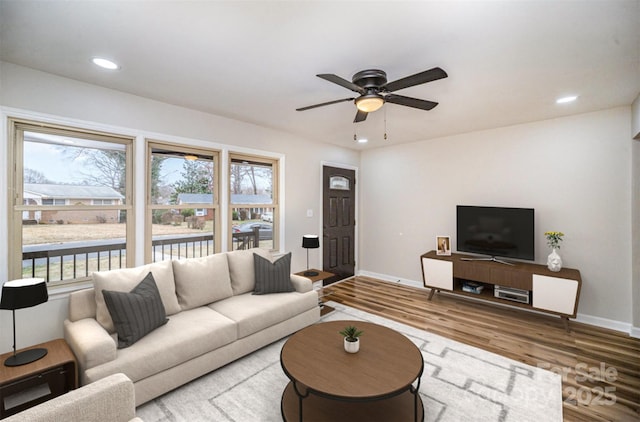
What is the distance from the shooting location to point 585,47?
6.56 feet

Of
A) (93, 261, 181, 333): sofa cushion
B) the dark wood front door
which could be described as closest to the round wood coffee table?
(93, 261, 181, 333): sofa cushion

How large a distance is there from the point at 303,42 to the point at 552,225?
12.9 ft

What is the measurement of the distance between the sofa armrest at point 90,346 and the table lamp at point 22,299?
0.20m

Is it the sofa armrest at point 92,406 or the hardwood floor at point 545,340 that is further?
the hardwood floor at point 545,340

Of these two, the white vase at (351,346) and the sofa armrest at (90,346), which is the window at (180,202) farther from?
the white vase at (351,346)

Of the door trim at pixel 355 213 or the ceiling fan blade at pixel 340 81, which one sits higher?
the ceiling fan blade at pixel 340 81

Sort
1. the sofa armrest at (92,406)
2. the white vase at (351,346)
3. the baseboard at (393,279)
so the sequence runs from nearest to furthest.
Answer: the sofa armrest at (92,406) → the white vase at (351,346) → the baseboard at (393,279)

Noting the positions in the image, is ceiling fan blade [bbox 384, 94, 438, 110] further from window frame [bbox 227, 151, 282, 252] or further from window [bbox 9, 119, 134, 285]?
window [bbox 9, 119, 134, 285]

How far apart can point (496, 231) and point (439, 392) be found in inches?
103

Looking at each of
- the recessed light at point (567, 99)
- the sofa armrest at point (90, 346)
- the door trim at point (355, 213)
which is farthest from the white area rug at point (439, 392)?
the recessed light at point (567, 99)

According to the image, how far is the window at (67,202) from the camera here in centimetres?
242

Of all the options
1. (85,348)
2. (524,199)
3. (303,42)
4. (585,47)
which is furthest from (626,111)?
(85,348)

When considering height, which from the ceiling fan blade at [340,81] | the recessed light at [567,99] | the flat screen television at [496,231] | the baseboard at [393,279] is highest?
the recessed light at [567,99]

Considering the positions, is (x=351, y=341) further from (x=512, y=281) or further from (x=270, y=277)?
(x=512, y=281)
